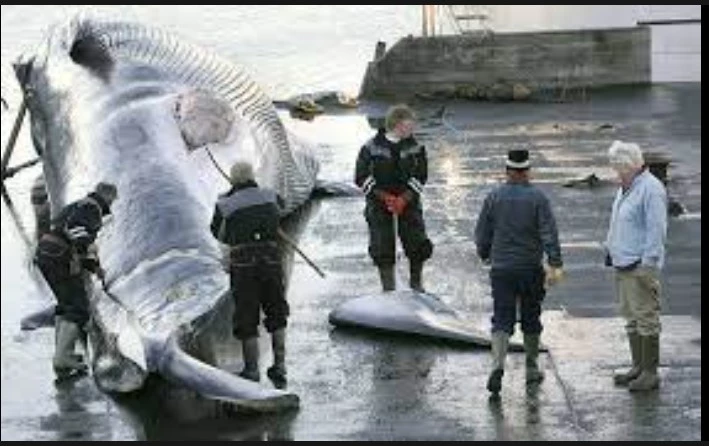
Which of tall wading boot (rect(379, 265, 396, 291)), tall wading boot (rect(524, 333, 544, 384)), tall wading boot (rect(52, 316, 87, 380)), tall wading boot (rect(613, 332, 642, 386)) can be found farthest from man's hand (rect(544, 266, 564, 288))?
tall wading boot (rect(52, 316, 87, 380))

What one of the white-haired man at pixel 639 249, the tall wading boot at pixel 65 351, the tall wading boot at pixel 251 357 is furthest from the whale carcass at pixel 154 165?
the white-haired man at pixel 639 249

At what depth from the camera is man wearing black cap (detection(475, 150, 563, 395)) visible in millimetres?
10484

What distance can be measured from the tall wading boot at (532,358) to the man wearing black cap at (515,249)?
0.10 metres

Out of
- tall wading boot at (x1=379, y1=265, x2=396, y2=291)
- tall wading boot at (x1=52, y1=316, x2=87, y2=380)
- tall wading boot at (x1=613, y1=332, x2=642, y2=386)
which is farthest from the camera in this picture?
tall wading boot at (x1=379, y1=265, x2=396, y2=291)

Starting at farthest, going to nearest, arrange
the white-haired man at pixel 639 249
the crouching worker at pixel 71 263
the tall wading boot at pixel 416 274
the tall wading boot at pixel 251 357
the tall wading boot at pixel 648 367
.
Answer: the tall wading boot at pixel 416 274 → the crouching worker at pixel 71 263 → the tall wading boot at pixel 251 357 → the tall wading boot at pixel 648 367 → the white-haired man at pixel 639 249

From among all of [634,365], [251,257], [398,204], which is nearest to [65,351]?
[251,257]

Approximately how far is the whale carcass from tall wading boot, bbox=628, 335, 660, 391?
246cm

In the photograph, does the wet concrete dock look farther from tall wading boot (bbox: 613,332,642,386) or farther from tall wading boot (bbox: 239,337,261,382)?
tall wading boot (bbox: 239,337,261,382)

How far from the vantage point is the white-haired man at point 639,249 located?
10.4m

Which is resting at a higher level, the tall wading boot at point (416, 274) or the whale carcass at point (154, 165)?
the whale carcass at point (154, 165)

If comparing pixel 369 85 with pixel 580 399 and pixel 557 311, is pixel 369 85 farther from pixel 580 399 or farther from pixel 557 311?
pixel 580 399

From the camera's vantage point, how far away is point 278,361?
11156 mm

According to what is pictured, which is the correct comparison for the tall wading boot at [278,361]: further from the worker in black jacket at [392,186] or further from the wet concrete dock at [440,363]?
the worker in black jacket at [392,186]

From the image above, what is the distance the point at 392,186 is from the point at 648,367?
131 inches
